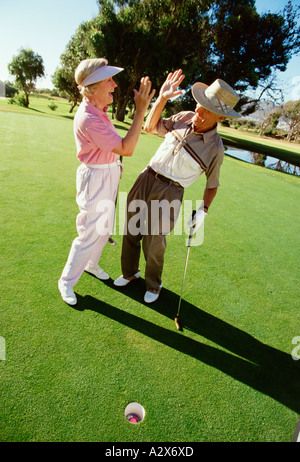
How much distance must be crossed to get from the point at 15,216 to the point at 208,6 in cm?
2329

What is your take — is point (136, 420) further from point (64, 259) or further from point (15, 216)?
point (15, 216)

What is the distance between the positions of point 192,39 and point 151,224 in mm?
23602

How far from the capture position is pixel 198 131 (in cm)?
254

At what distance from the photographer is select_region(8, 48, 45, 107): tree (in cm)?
3234

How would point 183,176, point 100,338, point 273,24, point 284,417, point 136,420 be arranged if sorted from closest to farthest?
point 136,420, point 284,417, point 100,338, point 183,176, point 273,24

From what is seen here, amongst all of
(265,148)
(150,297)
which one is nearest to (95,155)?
(150,297)

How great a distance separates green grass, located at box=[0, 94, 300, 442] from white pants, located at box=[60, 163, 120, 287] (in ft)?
1.40

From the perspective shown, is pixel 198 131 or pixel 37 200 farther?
pixel 37 200

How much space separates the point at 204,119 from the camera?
244 cm

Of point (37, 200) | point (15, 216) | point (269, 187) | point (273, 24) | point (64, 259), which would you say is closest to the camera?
point (64, 259)

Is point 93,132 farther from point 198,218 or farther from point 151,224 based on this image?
point 198,218

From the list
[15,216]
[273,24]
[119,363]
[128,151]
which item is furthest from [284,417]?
[273,24]

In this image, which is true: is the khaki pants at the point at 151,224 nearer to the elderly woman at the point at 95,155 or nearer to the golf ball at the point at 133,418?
the elderly woman at the point at 95,155

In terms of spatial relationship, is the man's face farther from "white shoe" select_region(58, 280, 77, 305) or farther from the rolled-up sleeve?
"white shoe" select_region(58, 280, 77, 305)
